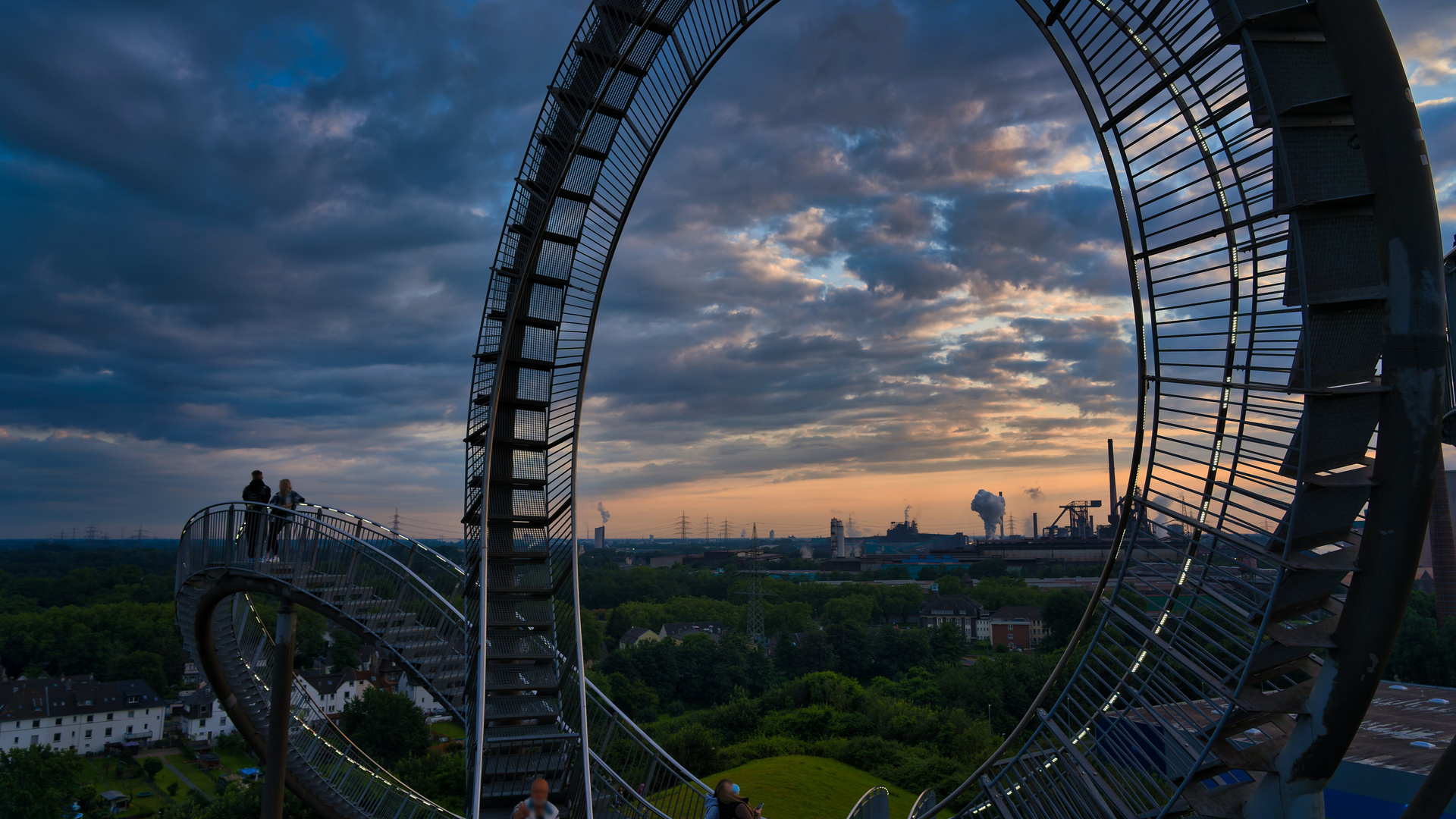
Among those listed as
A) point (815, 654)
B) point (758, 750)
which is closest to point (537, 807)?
point (758, 750)

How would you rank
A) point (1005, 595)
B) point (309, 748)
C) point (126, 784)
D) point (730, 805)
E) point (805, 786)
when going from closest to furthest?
point (730, 805) < point (309, 748) < point (805, 786) < point (126, 784) < point (1005, 595)

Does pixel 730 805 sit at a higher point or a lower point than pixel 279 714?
higher

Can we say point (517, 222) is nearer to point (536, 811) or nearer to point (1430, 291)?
point (536, 811)

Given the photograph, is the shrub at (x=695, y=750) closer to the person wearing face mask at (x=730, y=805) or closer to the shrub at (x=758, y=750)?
the shrub at (x=758, y=750)

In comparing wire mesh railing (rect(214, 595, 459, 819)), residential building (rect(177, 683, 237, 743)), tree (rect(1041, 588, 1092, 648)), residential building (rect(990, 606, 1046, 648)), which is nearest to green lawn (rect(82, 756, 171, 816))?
residential building (rect(177, 683, 237, 743))

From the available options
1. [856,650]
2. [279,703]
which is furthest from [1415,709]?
[856,650]

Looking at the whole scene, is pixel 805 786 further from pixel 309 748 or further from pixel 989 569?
pixel 989 569

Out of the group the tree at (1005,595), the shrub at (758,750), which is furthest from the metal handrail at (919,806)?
the tree at (1005,595)
